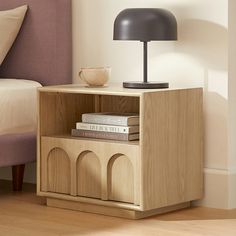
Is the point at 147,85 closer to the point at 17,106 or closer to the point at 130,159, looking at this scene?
the point at 130,159

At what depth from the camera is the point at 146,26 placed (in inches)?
138

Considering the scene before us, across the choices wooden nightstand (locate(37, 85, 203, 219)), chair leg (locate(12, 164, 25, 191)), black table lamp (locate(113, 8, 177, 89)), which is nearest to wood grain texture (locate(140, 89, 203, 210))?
wooden nightstand (locate(37, 85, 203, 219))

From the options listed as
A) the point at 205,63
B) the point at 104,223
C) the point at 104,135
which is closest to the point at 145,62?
the point at 205,63

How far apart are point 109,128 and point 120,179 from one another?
0.77 feet

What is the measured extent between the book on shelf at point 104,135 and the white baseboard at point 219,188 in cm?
42

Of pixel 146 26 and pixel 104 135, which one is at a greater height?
pixel 146 26

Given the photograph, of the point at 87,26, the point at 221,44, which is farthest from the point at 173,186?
the point at 87,26

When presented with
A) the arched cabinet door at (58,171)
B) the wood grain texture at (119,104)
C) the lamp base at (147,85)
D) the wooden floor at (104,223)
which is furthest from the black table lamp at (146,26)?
the wooden floor at (104,223)

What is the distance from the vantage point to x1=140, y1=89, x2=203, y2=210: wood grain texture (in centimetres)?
342

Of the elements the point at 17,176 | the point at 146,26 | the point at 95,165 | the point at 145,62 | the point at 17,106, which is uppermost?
the point at 146,26

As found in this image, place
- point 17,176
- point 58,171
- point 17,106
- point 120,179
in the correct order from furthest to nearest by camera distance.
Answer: point 17,176 < point 17,106 < point 58,171 < point 120,179

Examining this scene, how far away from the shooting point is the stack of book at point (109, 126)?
11.6 ft

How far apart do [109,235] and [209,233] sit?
397mm

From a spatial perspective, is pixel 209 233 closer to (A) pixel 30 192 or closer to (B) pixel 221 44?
(B) pixel 221 44
